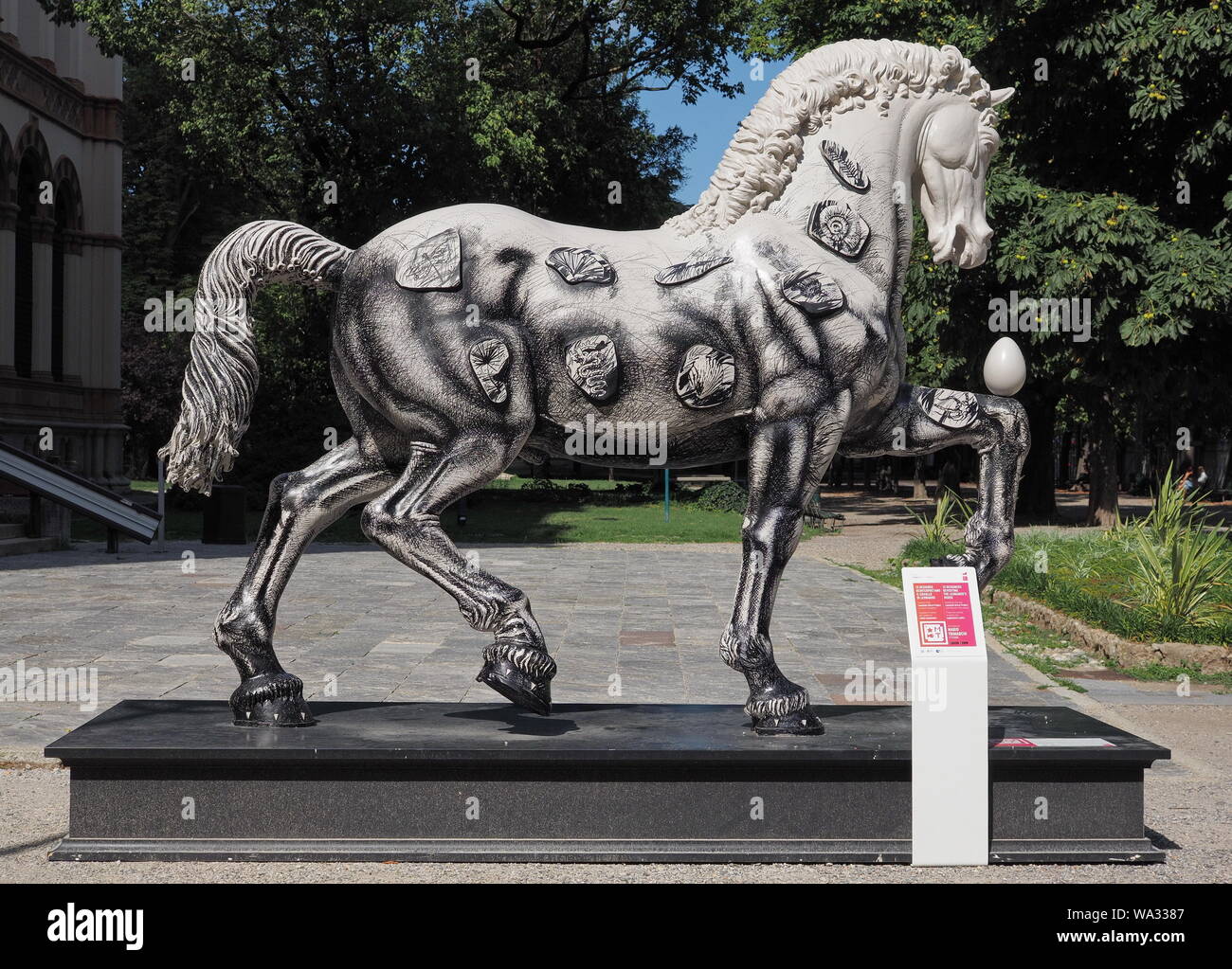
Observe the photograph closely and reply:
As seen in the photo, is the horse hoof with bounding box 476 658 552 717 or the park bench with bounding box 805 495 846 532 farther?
the park bench with bounding box 805 495 846 532

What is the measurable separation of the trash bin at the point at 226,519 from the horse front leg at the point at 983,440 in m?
15.0

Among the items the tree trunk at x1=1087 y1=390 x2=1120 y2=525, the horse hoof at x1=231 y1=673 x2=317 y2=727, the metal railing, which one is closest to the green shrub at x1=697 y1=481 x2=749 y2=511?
the tree trunk at x1=1087 y1=390 x2=1120 y2=525

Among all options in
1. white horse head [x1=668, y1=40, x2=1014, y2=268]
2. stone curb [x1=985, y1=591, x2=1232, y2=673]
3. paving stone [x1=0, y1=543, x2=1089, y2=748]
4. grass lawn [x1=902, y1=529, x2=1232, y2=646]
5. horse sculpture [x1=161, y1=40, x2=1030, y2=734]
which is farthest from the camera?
grass lawn [x1=902, y1=529, x2=1232, y2=646]

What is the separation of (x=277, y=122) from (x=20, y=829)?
20443 mm

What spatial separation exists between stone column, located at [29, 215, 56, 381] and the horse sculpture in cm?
2160

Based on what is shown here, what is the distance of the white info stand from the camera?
414 centimetres

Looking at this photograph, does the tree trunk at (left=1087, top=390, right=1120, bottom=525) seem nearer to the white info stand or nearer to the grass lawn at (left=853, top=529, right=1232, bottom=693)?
the grass lawn at (left=853, top=529, right=1232, bottom=693)

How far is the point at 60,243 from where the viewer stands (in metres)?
25.0

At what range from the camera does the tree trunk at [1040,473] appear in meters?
24.4

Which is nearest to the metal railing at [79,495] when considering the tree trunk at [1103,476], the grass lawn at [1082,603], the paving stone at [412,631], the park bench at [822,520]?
the paving stone at [412,631]

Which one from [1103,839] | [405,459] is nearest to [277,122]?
[405,459]

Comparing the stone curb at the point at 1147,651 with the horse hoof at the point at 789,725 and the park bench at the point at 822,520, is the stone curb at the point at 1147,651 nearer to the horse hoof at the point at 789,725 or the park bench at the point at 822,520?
the horse hoof at the point at 789,725

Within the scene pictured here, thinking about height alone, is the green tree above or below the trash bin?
above

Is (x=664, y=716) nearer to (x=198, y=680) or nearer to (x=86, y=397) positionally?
(x=198, y=680)
